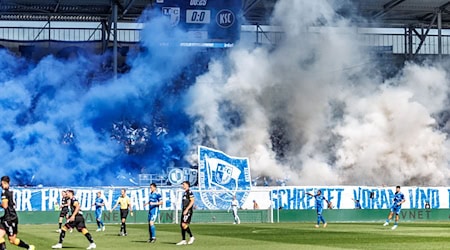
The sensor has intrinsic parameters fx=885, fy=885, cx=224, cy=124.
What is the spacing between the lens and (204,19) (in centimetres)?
6219

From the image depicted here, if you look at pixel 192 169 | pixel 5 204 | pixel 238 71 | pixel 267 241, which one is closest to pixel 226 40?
pixel 238 71

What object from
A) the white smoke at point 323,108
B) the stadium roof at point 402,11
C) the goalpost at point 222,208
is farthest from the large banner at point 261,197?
the stadium roof at point 402,11

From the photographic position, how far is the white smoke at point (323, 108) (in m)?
67.6

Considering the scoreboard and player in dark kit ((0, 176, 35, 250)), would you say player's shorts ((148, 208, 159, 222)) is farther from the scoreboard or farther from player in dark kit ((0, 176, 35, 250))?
the scoreboard

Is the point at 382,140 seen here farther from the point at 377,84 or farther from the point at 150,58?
the point at 150,58

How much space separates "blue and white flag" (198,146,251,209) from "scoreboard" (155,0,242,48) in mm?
7927

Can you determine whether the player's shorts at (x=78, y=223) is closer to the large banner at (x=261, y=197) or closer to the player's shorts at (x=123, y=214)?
the player's shorts at (x=123, y=214)

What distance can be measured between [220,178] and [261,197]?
318cm

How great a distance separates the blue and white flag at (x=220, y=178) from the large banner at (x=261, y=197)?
2.7 inches

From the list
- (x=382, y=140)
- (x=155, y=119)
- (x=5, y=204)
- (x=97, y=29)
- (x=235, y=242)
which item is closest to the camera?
(x=5, y=204)

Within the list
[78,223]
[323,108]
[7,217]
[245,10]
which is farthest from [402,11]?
[7,217]

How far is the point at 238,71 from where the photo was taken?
67938 millimetres

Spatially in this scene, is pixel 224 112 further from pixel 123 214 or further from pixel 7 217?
pixel 7 217

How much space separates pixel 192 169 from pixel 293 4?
1447cm
